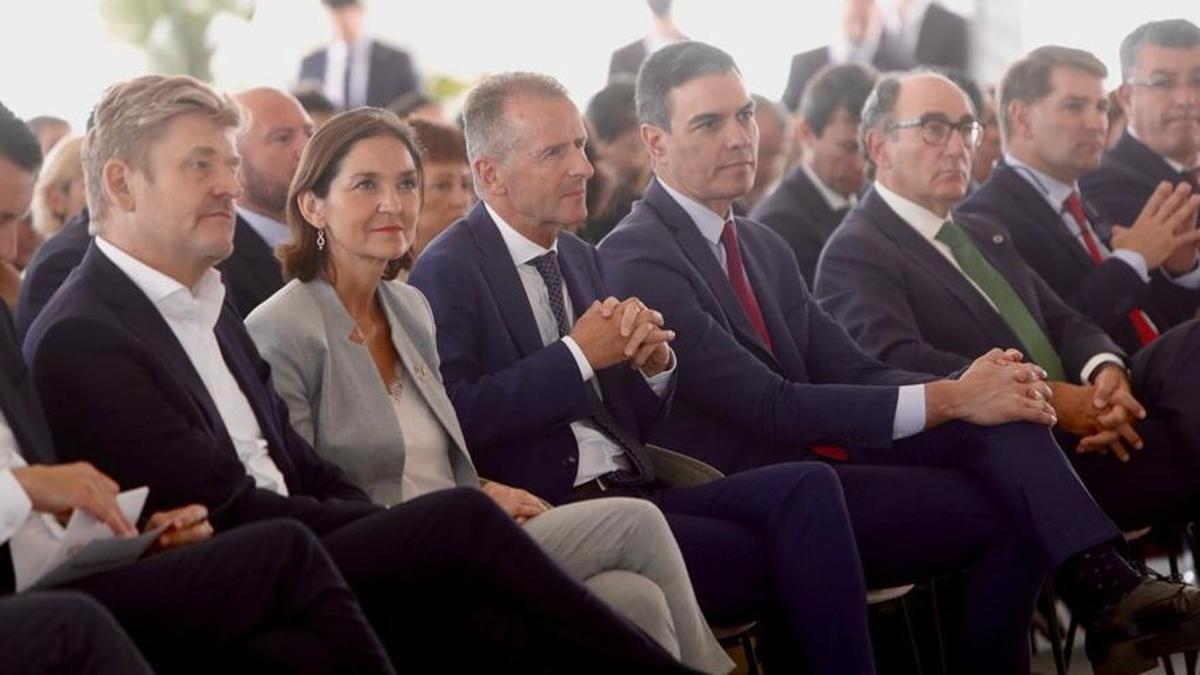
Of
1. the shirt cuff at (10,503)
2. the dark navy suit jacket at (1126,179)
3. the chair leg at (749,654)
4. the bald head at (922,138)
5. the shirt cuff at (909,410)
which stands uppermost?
the bald head at (922,138)

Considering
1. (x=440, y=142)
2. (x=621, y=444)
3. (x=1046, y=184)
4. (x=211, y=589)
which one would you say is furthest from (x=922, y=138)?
(x=211, y=589)

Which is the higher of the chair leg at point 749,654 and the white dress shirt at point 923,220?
the white dress shirt at point 923,220

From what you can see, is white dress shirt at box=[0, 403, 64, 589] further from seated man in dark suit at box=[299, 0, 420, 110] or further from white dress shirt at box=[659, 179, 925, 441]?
seated man in dark suit at box=[299, 0, 420, 110]

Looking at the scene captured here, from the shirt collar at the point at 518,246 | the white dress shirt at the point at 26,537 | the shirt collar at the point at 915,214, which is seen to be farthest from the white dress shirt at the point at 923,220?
the white dress shirt at the point at 26,537

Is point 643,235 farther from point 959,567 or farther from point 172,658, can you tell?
point 172,658

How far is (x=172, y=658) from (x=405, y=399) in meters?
0.97

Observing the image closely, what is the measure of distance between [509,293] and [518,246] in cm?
13

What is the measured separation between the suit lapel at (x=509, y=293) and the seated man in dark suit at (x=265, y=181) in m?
0.83

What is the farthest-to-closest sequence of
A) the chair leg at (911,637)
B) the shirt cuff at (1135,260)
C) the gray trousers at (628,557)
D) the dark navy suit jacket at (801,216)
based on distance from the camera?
1. the dark navy suit jacket at (801,216)
2. the shirt cuff at (1135,260)
3. the chair leg at (911,637)
4. the gray trousers at (628,557)

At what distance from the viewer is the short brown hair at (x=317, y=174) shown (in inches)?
146

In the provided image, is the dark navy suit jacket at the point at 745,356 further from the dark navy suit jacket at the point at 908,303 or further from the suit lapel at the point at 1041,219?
the suit lapel at the point at 1041,219

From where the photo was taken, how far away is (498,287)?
3889 mm

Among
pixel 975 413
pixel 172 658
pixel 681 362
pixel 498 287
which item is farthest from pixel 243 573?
pixel 975 413

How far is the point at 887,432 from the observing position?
407 centimetres
